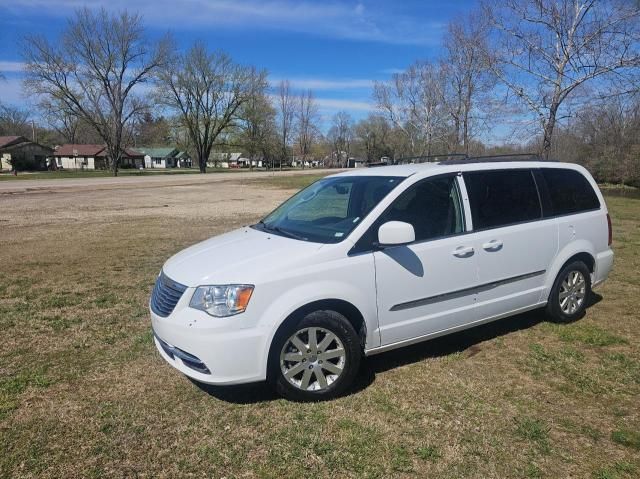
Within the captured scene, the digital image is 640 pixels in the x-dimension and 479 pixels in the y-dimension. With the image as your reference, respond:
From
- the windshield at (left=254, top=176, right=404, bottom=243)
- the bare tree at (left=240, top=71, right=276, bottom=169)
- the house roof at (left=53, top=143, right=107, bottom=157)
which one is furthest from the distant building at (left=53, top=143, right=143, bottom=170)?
the windshield at (left=254, top=176, right=404, bottom=243)

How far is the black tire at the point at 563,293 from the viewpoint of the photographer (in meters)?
5.14

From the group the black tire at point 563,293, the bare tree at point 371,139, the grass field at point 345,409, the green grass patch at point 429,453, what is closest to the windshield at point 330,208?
the grass field at point 345,409

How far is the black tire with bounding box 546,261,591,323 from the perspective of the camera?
514cm

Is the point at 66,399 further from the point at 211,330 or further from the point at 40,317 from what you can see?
the point at 40,317

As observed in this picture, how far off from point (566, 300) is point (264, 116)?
8404 cm

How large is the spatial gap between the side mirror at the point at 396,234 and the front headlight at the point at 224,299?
1091mm

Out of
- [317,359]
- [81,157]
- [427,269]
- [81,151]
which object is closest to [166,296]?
[317,359]

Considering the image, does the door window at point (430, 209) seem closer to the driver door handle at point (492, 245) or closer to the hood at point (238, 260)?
the driver door handle at point (492, 245)

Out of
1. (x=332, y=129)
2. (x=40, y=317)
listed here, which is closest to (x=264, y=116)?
(x=332, y=129)

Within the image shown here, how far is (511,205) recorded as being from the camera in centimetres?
471

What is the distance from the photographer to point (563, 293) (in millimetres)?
5266

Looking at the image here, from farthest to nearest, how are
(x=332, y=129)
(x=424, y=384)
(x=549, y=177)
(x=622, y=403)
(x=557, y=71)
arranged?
(x=332, y=129) < (x=557, y=71) < (x=549, y=177) < (x=424, y=384) < (x=622, y=403)

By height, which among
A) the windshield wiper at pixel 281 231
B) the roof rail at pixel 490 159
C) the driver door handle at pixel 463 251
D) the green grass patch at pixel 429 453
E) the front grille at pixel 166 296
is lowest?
the green grass patch at pixel 429 453

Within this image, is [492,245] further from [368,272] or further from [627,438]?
[627,438]
